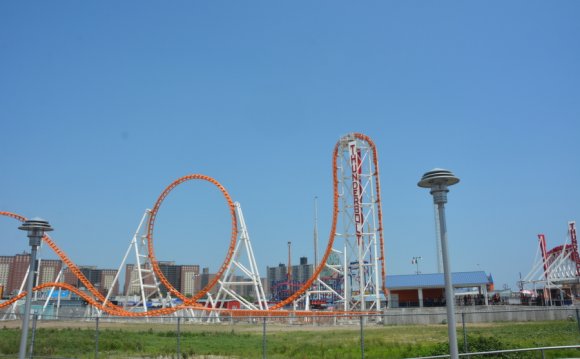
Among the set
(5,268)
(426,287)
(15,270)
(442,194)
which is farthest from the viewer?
(5,268)

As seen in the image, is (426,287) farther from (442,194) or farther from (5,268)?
(5,268)

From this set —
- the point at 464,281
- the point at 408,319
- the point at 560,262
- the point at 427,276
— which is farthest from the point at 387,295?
the point at 560,262

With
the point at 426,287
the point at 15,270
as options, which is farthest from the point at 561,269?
the point at 15,270

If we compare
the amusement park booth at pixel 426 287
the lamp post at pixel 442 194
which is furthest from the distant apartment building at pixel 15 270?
the lamp post at pixel 442 194

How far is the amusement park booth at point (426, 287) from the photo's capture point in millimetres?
40438

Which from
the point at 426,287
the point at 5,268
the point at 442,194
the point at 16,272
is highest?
the point at 5,268

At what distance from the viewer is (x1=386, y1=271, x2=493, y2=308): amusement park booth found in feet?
133

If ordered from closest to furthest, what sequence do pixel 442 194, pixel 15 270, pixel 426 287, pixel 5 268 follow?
pixel 442 194 < pixel 426 287 < pixel 15 270 < pixel 5 268

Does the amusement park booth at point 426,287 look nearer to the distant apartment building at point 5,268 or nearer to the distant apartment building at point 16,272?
the distant apartment building at point 16,272

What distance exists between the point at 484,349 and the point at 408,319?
60.6 feet

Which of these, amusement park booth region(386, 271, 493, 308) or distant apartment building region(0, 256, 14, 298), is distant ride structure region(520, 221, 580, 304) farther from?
distant apartment building region(0, 256, 14, 298)

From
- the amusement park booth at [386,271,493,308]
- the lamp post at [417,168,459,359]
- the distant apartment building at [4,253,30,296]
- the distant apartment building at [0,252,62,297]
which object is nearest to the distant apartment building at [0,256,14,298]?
the distant apartment building at [0,252,62,297]

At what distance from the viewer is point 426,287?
134ft

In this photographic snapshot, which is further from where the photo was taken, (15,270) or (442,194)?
A: (15,270)
